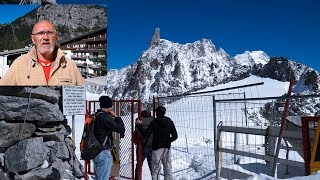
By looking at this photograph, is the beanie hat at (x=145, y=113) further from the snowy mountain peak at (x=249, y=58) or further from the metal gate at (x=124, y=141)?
the snowy mountain peak at (x=249, y=58)

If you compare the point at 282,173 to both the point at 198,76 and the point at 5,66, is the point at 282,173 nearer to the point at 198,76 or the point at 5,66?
the point at 5,66

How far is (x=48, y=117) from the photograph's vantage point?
566 cm

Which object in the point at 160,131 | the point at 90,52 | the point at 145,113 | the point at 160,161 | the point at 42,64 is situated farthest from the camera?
the point at 145,113

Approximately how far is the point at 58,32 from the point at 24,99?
42.6 inches

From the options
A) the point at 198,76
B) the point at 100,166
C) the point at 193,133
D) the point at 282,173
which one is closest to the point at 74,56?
the point at 100,166

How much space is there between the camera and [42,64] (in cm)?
488

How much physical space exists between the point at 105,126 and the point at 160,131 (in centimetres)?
122

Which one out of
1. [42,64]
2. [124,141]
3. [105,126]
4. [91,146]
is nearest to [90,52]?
[42,64]

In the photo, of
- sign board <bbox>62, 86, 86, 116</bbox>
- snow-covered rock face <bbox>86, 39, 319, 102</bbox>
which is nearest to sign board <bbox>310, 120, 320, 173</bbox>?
sign board <bbox>62, 86, 86, 116</bbox>

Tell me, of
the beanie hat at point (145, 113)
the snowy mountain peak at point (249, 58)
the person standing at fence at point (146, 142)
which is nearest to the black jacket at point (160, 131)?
the person standing at fence at point (146, 142)

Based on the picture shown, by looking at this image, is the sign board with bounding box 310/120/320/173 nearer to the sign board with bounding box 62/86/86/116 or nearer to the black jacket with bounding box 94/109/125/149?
the black jacket with bounding box 94/109/125/149

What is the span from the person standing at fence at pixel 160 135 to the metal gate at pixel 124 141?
0.32 meters

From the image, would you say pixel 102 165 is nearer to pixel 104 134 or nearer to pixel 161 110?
pixel 104 134

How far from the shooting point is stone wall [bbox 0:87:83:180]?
18.2 feet
